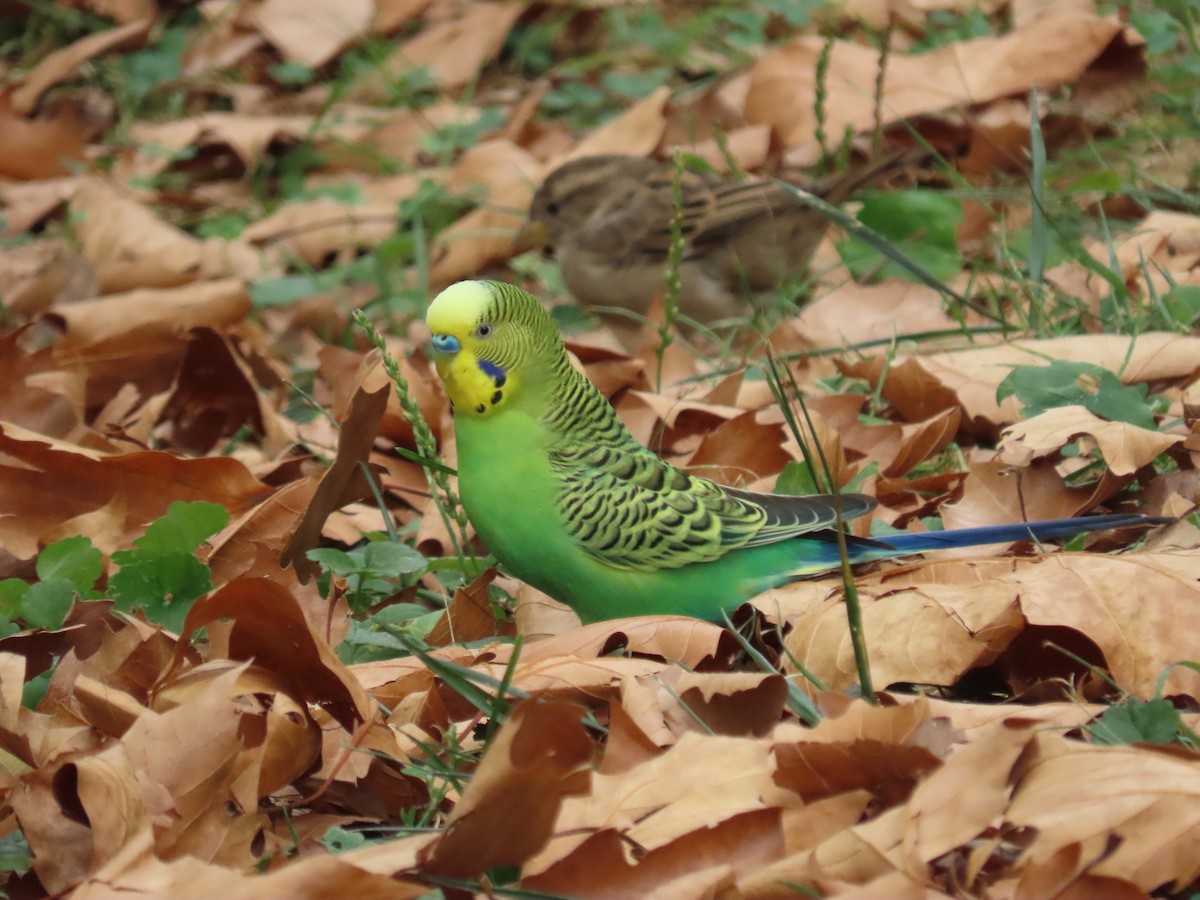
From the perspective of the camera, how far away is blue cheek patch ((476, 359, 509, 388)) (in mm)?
2537

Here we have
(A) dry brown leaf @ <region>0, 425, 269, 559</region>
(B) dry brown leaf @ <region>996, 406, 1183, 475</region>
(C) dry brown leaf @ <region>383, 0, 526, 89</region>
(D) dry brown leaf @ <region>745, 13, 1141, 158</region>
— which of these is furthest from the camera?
(C) dry brown leaf @ <region>383, 0, 526, 89</region>

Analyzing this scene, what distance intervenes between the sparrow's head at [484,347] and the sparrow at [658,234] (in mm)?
2563

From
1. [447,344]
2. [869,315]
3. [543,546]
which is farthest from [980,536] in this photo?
[869,315]

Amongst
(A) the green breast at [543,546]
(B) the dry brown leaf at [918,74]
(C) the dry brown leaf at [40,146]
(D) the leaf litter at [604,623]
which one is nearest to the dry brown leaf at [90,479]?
(D) the leaf litter at [604,623]

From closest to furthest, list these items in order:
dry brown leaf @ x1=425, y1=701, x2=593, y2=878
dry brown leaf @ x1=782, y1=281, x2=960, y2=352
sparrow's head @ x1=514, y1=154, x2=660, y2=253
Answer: dry brown leaf @ x1=425, y1=701, x2=593, y2=878 → dry brown leaf @ x1=782, y1=281, x2=960, y2=352 → sparrow's head @ x1=514, y1=154, x2=660, y2=253

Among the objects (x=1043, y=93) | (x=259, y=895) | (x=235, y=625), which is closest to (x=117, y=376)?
(x=235, y=625)

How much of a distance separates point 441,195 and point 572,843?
14.6 ft

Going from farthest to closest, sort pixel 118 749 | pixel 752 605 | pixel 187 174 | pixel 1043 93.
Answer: pixel 187 174
pixel 1043 93
pixel 752 605
pixel 118 749

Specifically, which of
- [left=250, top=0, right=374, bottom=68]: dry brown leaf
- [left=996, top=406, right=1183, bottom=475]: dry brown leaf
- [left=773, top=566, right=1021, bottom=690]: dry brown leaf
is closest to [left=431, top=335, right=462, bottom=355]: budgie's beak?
[left=773, top=566, right=1021, bottom=690]: dry brown leaf

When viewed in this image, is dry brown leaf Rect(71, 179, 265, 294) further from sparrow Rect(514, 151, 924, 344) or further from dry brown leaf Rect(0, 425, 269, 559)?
dry brown leaf Rect(0, 425, 269, 559)

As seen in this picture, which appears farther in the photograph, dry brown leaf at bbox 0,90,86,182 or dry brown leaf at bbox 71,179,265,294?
dry brown leaf at bbox 0,90,86,182

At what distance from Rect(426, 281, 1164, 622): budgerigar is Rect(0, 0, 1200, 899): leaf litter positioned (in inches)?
3.8

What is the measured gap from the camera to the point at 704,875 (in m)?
1.75

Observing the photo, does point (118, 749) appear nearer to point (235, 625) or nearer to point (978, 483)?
point (235, 625)
